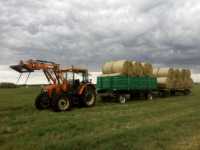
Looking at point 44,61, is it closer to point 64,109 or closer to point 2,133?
point 64,109

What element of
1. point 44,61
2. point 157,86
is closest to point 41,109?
point 44,61

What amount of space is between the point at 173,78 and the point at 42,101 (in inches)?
576

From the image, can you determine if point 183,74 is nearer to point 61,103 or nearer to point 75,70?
point 75,70

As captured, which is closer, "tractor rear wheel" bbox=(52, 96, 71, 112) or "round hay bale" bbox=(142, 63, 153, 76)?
"tractor rear wheel" bbox=(52, 96, 71, 112)

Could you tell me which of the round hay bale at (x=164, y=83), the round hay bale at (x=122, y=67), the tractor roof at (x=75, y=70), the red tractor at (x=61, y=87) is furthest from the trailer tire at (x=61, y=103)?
the round hay bale at (x=164, y=83)

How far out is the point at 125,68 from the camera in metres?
21.6

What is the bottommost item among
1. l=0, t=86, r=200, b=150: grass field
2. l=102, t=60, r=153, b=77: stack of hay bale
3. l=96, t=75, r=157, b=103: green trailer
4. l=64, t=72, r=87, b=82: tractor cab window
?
l=0, t=86, r=200, b=150: grass field

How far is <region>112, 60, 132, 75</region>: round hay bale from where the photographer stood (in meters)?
21.5

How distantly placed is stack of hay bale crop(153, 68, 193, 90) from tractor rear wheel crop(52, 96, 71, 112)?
1264 centimetres

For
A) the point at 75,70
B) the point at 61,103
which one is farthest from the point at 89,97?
the point at 61,103

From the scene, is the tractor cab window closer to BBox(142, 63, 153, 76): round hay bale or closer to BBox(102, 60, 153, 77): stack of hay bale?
BBox(102, 60, 153, 77): stack of hay bale

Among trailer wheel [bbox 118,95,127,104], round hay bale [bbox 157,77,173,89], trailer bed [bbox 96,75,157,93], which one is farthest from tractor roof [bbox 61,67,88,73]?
round hay bale [bbox 157,77,173,89]

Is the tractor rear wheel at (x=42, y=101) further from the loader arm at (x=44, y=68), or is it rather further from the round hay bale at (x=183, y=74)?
the round hay bale at (x=183, y=74)

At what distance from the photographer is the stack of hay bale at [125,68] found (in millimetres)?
21609
